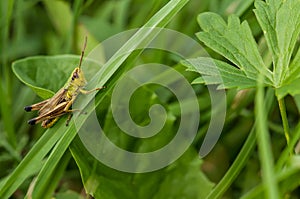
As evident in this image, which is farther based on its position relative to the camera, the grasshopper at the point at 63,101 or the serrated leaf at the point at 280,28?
the grasshopper at the point at 63,101

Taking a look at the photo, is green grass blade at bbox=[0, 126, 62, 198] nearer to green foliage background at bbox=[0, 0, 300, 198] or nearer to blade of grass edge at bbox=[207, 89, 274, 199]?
green foliage background at bbox=[0, 0, 300, 198]

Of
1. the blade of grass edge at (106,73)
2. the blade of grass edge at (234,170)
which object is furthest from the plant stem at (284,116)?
the blade of grass edge at (106,73)

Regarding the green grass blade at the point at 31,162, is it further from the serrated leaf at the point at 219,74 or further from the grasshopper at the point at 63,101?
the serrated leaf at the point at 219,74

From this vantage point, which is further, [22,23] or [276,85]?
[22,23]

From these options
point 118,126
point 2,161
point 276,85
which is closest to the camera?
point 276,85

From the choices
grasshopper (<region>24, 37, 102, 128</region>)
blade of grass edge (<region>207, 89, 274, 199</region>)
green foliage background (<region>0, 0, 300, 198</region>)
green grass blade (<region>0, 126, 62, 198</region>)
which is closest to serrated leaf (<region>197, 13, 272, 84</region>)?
green foliage background (<region>0, 0, 300, 198</region>)

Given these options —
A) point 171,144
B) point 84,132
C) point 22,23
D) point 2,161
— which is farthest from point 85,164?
point 22,23

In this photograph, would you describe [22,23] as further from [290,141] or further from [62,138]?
[290,141]
